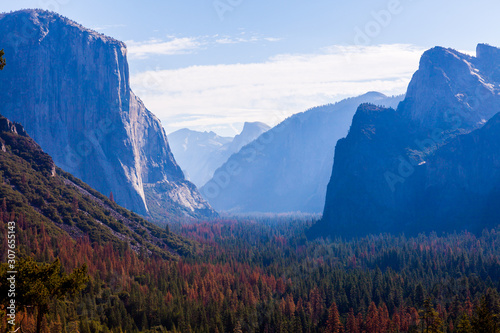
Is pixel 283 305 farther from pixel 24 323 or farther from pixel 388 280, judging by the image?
pixel 24 323

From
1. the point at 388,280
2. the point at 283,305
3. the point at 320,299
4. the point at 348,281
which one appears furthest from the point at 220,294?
the point at 388,280

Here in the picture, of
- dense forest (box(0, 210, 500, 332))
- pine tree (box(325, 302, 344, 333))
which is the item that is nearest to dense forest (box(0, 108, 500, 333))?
pine tree (box(325, 302, 344, 333))

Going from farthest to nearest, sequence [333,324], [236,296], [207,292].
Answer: [207,292]
[236,296]
[333,324]

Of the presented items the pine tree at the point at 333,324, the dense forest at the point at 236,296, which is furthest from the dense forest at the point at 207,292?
the dense forest at the point at 236,296

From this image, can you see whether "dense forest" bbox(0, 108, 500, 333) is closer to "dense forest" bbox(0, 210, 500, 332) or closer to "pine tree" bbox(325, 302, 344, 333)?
"pine tree" bbox(325, 302, 344, 333)

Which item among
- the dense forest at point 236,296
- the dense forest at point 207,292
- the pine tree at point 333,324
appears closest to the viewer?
the dense forest at point 207,292

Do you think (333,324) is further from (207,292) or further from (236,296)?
(207,292)

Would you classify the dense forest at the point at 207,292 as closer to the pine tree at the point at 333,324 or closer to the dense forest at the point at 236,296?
the pine tree at the point at 333,324

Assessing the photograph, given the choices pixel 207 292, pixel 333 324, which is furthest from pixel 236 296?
pixel 333 324

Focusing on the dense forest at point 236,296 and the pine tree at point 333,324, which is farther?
the pine tree at point 333,324

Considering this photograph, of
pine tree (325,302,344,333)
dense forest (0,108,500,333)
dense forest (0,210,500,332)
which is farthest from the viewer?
pine tree (325,302,344,333)

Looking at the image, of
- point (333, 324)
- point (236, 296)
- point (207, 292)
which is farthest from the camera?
point (207, 292)
